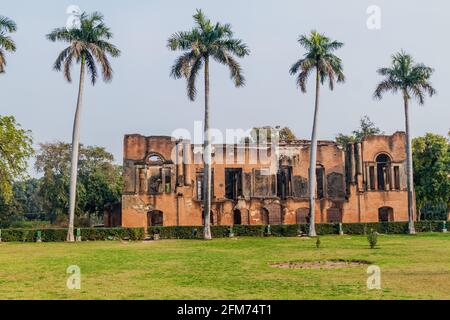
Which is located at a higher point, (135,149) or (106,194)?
(135,149)

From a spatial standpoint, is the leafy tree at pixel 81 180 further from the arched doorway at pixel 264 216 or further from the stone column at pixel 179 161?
the arched doorway at pixel 264 216

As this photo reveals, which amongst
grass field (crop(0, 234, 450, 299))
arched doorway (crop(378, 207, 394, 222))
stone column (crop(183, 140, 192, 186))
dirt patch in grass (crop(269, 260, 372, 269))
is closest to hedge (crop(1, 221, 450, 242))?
arched doorway (crop(378, 207, 394, 222))

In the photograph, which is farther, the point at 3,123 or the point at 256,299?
the point at 3,123

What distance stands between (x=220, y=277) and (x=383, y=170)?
107ft

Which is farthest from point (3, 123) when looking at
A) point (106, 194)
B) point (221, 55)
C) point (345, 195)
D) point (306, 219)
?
point (345, 195)

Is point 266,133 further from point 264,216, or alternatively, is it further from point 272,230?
point 272,230

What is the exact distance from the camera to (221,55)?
93.8 ft

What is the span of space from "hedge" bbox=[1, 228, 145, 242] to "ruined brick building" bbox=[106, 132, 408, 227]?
5772 mm

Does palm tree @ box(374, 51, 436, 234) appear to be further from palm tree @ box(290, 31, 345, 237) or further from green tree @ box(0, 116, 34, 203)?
green tree @ box(0, 116, 34, 203)

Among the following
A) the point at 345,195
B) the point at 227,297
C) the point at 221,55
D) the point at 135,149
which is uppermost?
the point at 221,55
